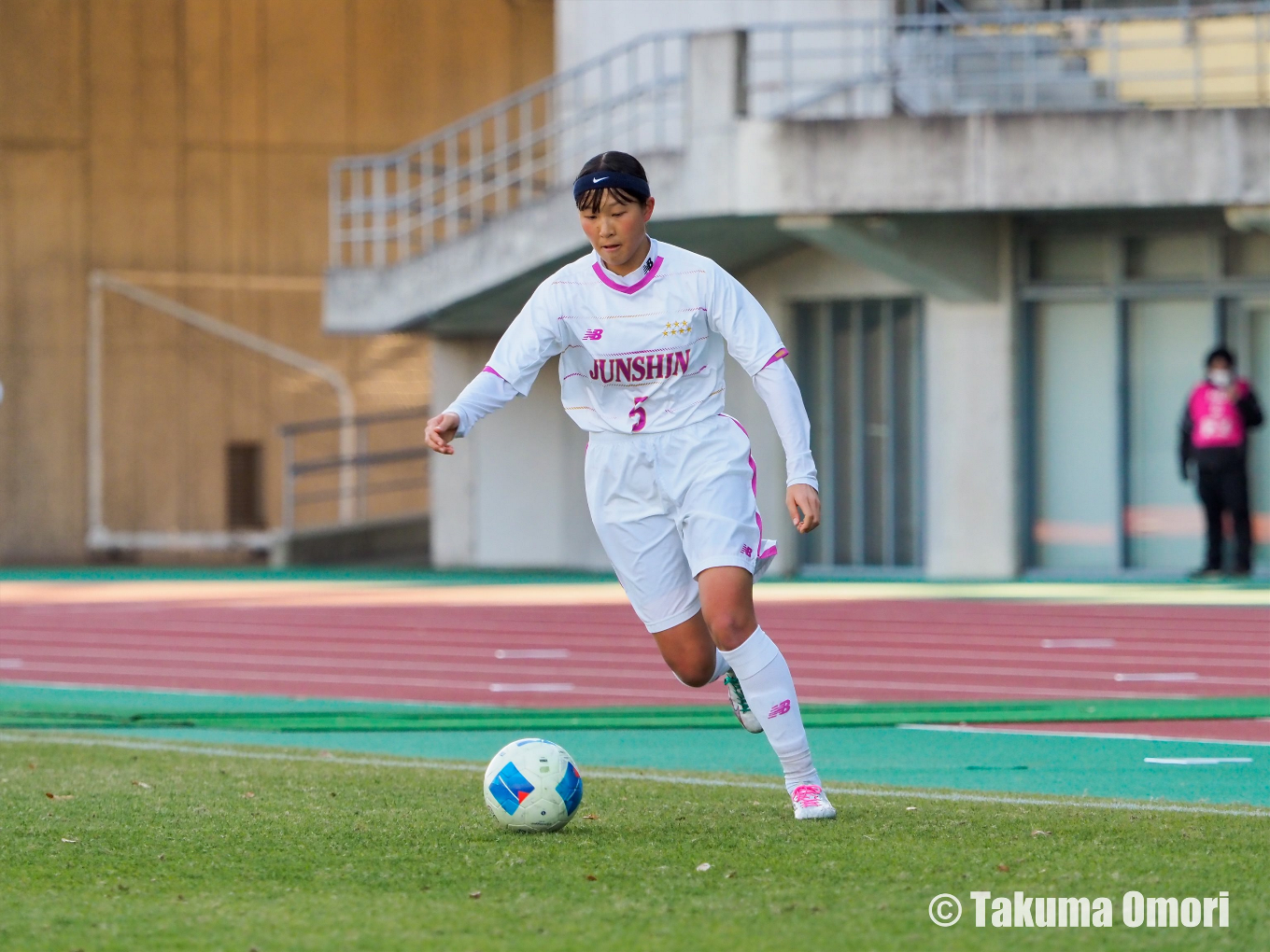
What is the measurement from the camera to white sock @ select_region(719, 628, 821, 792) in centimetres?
656

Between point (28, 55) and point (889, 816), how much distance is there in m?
25.3

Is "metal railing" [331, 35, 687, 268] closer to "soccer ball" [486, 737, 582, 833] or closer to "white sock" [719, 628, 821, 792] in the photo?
"white sock" [719, 628, 821, 792]

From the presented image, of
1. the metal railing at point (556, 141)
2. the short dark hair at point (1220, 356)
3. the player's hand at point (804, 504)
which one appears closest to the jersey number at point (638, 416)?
the player's hand at point (804, 504)

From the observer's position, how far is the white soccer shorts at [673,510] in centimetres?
656

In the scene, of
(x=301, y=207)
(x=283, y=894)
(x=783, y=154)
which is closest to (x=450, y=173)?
(x=783, y=154)

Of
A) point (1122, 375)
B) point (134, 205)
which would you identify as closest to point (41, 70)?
point (134, 205)

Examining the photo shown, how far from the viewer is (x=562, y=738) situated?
32.1 feet

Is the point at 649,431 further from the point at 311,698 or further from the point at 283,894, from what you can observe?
the point at 311,698

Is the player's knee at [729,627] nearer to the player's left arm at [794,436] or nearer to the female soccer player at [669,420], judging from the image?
the female soccer player at [669,420]

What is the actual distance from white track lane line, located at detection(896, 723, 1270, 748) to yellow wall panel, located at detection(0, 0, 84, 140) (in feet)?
72.8

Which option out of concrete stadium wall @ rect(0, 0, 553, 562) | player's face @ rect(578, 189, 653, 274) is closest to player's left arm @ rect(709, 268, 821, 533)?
player's face @ rect(578, 189, 653, 274)

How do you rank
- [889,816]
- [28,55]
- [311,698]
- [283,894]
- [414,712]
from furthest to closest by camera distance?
[28,55] < [311,698] < [414,712] < [889,816] < [283,894]

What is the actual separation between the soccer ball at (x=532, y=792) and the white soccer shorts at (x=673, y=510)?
702 millimetres

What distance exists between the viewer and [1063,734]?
9.56 m
